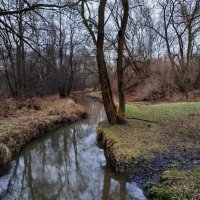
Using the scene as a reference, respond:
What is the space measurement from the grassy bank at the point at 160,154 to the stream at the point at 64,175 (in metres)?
0.41

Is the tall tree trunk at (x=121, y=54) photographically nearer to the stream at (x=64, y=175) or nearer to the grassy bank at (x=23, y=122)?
the stream at (x=64, y=175)

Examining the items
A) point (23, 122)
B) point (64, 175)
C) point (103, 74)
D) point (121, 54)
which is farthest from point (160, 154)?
point (23, 122)

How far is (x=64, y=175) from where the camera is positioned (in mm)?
7918

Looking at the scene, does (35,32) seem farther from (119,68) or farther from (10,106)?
(10,106)

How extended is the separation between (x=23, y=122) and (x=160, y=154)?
22.8ft

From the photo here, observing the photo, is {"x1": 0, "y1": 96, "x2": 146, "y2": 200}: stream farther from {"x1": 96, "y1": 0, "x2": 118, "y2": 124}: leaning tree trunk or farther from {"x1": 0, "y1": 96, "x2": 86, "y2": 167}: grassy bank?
{"x1": 96, "y1": 0, "x2": 118, "y2": 124}: leaning tree trunk

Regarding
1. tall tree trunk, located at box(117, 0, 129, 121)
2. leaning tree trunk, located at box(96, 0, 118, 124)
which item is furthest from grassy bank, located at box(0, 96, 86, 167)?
tall tree trunk, located at box(117, 0, 129, 121)

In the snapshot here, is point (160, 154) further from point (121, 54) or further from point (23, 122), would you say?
point (23, 122)

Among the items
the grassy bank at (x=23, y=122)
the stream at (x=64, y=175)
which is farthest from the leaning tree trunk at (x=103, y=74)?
the grassy bank at (x=23, y=122)

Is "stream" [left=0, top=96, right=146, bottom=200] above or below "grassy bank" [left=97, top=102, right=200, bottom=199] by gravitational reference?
below

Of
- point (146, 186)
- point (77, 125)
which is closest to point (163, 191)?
point (146, 186)

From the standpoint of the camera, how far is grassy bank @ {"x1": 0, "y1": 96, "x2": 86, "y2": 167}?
31.6 ft

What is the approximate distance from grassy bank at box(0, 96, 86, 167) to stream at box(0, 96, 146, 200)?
391 millimetres

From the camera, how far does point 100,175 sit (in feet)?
24.8
